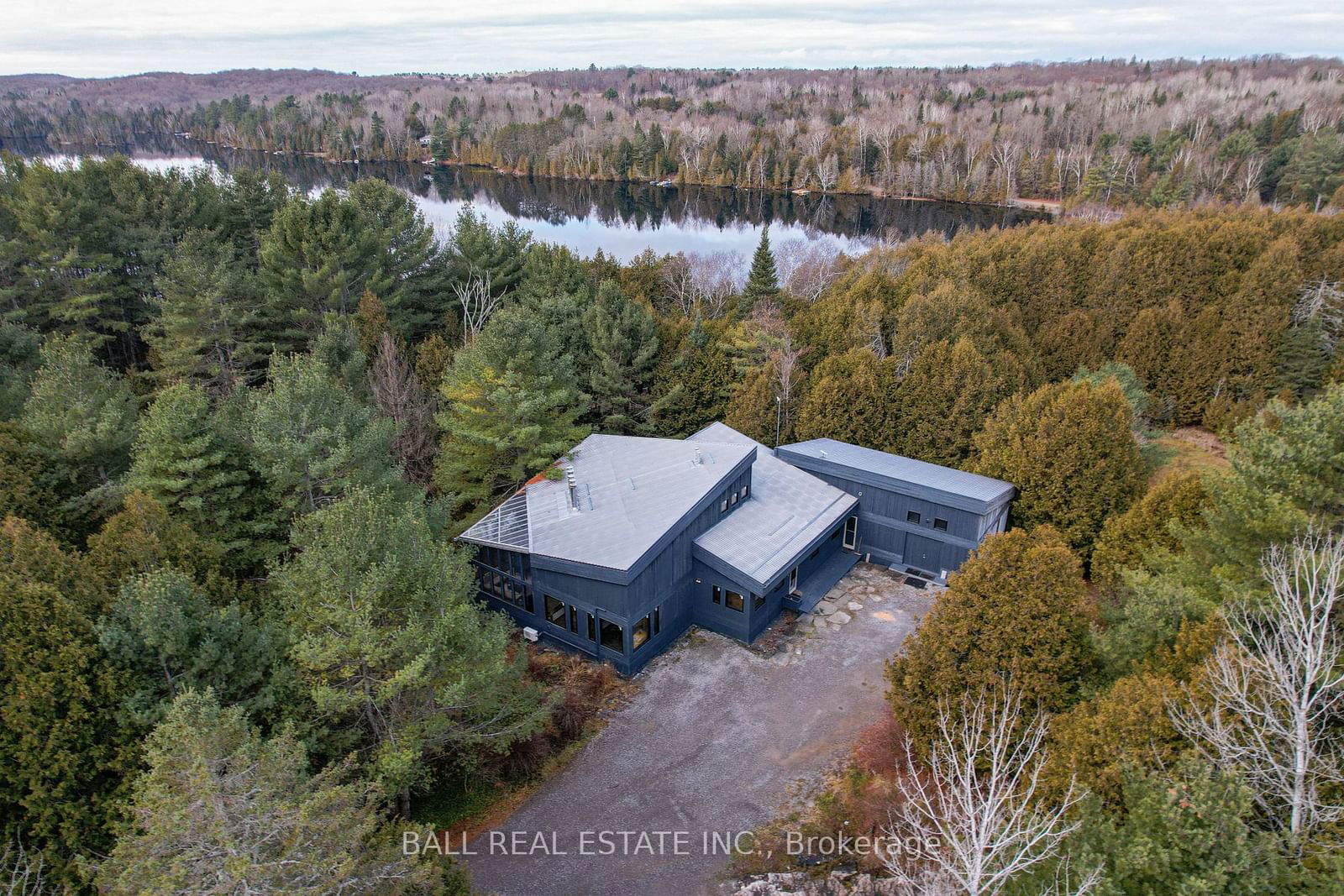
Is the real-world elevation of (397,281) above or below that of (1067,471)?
above

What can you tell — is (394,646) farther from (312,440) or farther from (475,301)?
(475,301)

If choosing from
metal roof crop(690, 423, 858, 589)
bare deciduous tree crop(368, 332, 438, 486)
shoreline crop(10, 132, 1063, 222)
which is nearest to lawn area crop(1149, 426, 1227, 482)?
metal roof crop(690, 423, 858, 589)

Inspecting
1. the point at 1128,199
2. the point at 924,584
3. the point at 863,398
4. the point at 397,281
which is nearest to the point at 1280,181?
the point at 1128,199

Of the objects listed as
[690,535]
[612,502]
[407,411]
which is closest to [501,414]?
[407,411]

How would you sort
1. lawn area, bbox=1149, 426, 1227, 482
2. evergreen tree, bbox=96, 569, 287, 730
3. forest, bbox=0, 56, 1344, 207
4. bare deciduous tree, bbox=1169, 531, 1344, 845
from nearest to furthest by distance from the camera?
bare deciduous tree, bbox=1169, 531, 1344, 845 → evergreen tree, bbox=96, 569, 287, 730 → lawn area, bbox=1149, 426, 1227, 482 → forest, bbox=0, 56, 1344, 207

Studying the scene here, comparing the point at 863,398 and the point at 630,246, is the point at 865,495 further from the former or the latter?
the point at 630,246

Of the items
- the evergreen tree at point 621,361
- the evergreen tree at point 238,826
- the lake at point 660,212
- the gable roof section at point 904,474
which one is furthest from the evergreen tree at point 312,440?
the lake at point 660,212

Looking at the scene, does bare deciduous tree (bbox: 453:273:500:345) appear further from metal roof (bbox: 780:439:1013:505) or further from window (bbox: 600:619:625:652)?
window (bbox: 600:619:625:652)
